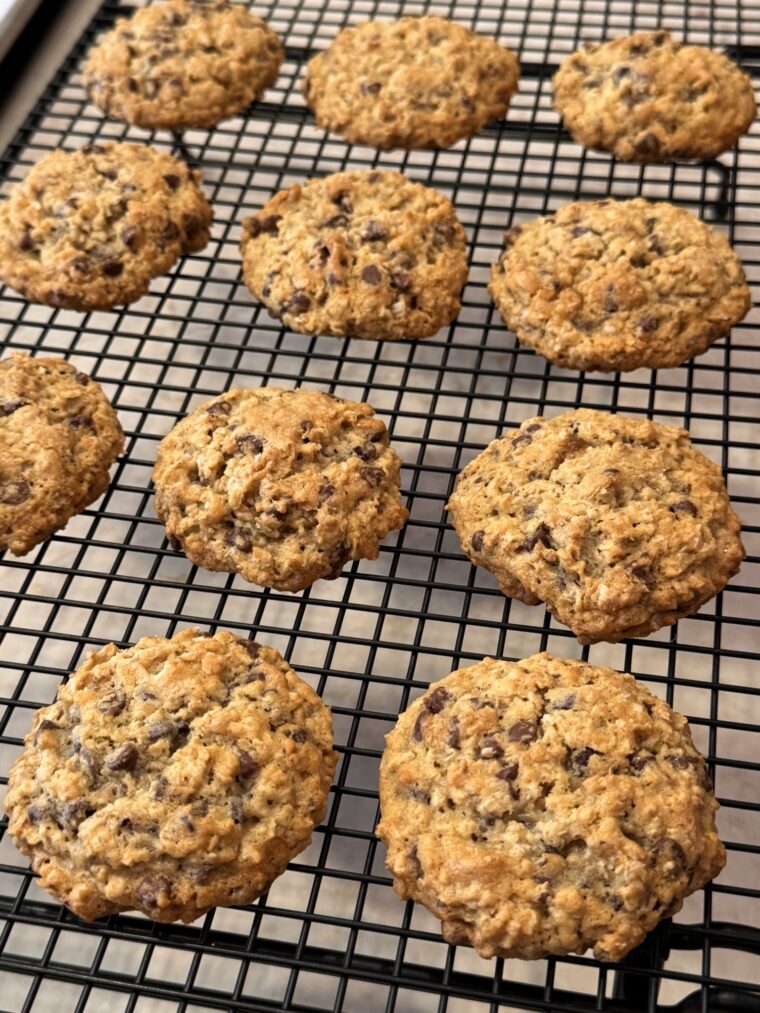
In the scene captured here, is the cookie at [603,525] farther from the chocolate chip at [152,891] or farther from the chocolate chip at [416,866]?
the chocolate chip at [152,891]

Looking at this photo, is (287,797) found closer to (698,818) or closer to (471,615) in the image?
(698,818)

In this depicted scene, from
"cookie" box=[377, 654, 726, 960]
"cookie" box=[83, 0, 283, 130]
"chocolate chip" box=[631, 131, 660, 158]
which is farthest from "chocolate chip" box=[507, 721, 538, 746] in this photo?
"cookie" box=[83, 0, 283, 130]

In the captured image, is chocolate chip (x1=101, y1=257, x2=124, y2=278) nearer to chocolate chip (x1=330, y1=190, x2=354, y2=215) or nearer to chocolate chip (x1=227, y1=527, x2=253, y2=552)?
chocolate chip (x1=330, y1=190, x2=354, y2=215)

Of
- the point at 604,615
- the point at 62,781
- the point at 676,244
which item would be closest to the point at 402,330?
the point at 676,244

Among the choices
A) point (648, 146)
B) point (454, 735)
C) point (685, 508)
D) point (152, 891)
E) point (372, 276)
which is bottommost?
point (152, 891)

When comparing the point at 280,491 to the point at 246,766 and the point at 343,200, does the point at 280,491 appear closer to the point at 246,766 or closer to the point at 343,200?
the point at 246,766

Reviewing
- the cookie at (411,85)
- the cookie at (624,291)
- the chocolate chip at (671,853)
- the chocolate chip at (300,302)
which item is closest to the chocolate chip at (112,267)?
the chocolate chip at (300,302)

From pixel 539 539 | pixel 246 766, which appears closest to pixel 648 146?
pixel 539 539
